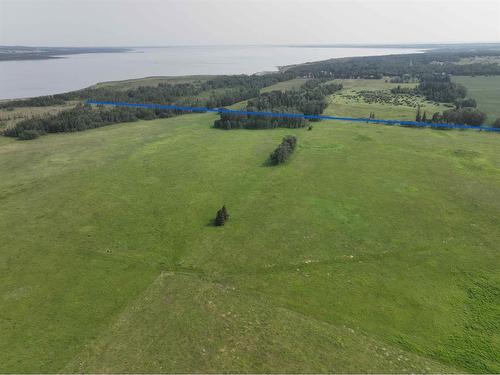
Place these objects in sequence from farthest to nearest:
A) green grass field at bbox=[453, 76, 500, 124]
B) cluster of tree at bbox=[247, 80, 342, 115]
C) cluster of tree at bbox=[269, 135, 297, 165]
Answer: green grass field at bbox=[453, 76, 500, 124] < cluster of tree at bbox=[247, 80, 342, 115] < cluster of tree at bbox=[269, 135, 297, 165]

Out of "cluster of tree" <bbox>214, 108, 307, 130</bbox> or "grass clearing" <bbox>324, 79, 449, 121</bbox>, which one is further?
"grass clearing" <bbox>324, 79, 449, 121</bbox>

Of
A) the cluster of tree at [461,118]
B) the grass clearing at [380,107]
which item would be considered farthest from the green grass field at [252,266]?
the grass clearing at [380,107]

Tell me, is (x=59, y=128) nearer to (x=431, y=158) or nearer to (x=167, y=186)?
(x=167, y=186)

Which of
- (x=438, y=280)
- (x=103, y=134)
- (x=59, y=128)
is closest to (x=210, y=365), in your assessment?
(x=438, y=280)

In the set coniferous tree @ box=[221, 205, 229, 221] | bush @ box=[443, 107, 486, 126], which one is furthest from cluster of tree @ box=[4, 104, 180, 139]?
bush @ box=[443, 107, 486, 126]

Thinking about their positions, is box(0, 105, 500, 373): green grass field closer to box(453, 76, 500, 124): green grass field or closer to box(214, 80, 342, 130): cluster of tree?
box(214, 80, 342, 130): cluster of tree

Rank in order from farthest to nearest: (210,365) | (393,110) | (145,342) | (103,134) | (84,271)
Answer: (393,110) < (103,134) < (84,271) < (145,342) < (210,365)

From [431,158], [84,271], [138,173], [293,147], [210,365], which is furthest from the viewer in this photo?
[293,147]

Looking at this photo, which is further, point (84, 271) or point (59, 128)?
point (59, 128)
